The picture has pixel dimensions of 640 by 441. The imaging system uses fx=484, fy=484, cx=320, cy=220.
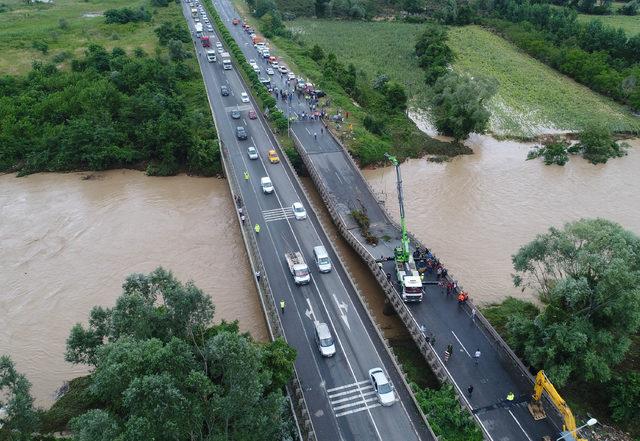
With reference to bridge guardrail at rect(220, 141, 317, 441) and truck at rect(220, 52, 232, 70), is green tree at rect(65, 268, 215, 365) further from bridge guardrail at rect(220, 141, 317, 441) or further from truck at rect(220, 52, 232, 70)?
truck at rect(220, 52, 232, 70)

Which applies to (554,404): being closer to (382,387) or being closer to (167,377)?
(382,387)

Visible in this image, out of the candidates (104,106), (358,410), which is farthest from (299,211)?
(104,106)

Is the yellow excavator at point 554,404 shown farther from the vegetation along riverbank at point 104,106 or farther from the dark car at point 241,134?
the dark car at point 241,134

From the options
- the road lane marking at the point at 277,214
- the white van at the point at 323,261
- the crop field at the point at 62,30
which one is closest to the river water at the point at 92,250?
the road lane marking at the point at 277,214

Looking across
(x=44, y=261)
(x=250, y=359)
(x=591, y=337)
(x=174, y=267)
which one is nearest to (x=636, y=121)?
(x=591, y=337)

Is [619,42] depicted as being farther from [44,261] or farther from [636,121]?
[44,261]
